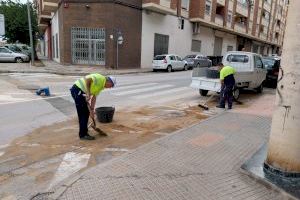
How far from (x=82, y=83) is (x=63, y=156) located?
1.44 meters

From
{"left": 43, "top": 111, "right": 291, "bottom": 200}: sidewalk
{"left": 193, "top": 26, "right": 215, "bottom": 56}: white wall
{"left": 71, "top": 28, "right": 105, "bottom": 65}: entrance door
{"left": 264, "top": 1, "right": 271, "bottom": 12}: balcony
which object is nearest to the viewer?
{"left": 43, "top": 111, "right": 291, "bottom": 200}: sidewalk

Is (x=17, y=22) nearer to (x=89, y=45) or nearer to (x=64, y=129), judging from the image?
(x=89, y=45)

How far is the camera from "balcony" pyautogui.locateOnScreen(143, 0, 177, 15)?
26.6 meters

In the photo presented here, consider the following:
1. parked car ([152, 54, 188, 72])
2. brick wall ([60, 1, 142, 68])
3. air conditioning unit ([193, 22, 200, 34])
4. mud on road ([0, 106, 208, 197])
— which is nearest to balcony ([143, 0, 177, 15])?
brick wall ([60, 1, 142, 68])

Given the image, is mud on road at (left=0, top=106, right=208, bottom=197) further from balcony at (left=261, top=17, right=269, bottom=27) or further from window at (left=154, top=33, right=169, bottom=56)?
balcony at (left=261, top=17, right=269, bottom=27)

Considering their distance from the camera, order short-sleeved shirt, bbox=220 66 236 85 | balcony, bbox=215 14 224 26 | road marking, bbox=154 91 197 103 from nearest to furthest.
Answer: short-sleeved shirt, bbox=220 66 236 85, road marking, bbox=154 91 197 103, balcony, bbox=215 14 224 26

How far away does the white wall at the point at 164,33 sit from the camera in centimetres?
2830

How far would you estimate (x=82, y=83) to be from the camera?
6008 millimetres

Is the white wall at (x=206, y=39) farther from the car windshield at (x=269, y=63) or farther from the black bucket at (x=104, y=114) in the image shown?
the black bucket at (x=104, y=114)

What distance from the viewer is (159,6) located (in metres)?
27.4

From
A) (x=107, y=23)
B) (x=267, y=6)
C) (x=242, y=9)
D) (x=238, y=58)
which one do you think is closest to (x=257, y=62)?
(x=238, y=58)

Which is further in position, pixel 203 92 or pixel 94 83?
pixel 203 92

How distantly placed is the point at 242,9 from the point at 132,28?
86.0 ft

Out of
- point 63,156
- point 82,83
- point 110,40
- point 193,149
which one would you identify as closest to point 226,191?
point 193,149
